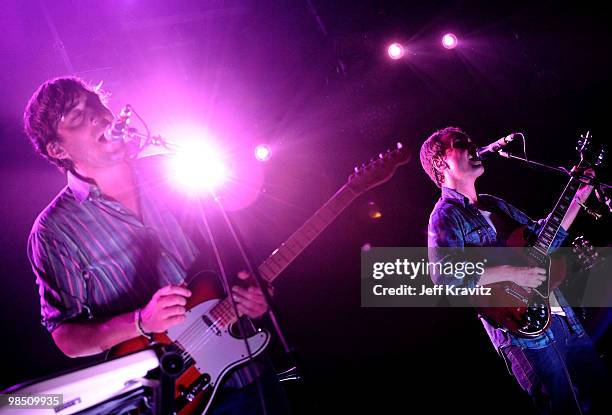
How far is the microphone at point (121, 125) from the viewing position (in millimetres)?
1560

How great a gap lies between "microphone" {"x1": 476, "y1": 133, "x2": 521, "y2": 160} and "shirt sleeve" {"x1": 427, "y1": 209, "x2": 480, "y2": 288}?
61 centimetres

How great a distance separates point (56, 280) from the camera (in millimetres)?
2145

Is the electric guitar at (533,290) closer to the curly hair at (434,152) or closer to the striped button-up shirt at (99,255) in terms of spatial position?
the curly hair at (434,152)

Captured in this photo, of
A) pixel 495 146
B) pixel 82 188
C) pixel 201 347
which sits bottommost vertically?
pixel 201 347

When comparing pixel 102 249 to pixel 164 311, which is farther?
pixel 102 249

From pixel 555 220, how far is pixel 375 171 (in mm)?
1494

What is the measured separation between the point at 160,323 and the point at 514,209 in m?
2.74

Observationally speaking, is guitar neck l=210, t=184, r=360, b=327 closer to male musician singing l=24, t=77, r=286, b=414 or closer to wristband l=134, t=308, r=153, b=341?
male musician singing l=24, t=77, r=286, b=414

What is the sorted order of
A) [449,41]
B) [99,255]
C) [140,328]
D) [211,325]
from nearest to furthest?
[140,328] → [211,325] → [99,255] → [449,41]

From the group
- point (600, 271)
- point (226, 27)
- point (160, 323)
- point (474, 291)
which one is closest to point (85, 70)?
point (226, 27)

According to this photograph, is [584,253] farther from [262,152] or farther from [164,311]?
[164,311]

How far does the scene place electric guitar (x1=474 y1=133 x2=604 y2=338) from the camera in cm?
266

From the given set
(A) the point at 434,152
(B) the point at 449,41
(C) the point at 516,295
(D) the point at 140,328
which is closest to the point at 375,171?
(A) the point at 434,152

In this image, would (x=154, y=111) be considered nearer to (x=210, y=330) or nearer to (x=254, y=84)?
(x=254, y=84)
